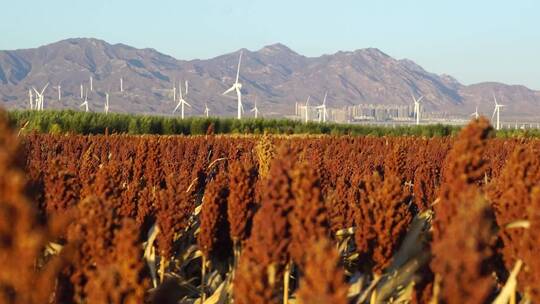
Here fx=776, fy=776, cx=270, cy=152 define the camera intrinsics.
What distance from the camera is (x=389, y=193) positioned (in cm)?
315

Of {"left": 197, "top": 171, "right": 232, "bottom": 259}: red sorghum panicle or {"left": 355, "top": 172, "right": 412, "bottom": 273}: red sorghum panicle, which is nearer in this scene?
{"left": 355, "top": 172, "right": 412, "bottom": 273}: red sorghum panicle

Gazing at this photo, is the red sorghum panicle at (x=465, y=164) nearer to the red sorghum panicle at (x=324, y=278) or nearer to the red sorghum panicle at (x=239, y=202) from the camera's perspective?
the red sorghum panicle at (x=324, y=278)

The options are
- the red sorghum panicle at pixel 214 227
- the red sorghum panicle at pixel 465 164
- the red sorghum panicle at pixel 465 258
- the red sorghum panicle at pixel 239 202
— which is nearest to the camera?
the red sorghum panicle at pixel 465 258

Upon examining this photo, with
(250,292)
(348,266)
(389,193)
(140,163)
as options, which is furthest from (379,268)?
(140,163)

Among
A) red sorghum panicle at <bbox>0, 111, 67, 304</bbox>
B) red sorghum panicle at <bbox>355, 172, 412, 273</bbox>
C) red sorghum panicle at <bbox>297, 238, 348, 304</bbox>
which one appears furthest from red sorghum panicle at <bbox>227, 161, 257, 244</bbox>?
red sorghum panicle at <bbox>0, 111, 67, 304</bbox>

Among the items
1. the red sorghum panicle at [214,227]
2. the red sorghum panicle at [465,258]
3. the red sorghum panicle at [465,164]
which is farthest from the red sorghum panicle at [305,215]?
the red sorghum panicle at [214,227]

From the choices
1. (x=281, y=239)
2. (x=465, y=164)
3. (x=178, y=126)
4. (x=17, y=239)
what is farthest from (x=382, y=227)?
(x=178, y=126)

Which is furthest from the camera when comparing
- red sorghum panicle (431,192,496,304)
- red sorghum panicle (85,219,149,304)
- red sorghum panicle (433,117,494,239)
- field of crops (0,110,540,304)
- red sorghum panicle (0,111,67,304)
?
red sorghum panicle (433,117,494,239)

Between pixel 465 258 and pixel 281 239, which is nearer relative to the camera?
pixel 465 258

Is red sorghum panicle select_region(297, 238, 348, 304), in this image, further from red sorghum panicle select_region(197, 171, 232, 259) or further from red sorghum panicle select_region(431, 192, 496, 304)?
red sorghum panicle select_region(197, 171, 232, 259)

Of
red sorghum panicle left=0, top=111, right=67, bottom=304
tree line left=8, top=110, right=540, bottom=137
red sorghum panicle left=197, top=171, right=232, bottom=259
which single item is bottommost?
tree line left=8, top=110, right=540, bottom=137

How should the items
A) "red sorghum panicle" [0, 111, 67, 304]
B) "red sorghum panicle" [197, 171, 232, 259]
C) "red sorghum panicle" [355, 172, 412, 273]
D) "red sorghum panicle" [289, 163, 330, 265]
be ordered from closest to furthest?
"red sorghum panicle" [0, 111, 67, 304] < "red sorghum panicle" [289, 163, 330, 265] < "red sorghum panicle" [355, 172, 412, 273] < "red sorghum panicle" [197, 171, 232, 259]

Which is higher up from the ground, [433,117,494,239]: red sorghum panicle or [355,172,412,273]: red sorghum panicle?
[433,117,494,239]: red sorghum panicle

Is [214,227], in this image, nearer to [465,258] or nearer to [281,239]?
[281,239]
